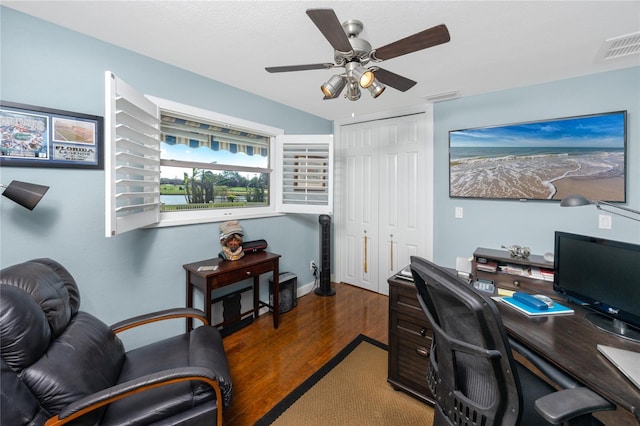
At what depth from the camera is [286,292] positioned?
121 inches

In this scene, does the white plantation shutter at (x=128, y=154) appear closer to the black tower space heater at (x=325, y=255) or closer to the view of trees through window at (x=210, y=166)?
the view of trees through window at (x=210, y=166)

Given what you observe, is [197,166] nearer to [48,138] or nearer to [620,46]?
[48,138]

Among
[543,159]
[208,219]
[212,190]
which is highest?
[543,159]

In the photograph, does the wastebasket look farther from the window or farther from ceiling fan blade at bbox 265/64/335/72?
ceiling fan blade at bbox 265/64/335/72

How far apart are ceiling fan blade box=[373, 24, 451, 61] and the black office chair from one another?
1.09 m

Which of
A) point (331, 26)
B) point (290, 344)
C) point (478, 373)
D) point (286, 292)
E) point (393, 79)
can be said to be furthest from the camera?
point (286, 292)

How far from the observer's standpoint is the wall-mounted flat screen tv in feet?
7.20

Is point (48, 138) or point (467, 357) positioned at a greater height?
point (48, 138)

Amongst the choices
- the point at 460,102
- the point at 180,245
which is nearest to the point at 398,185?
the point at 460,102

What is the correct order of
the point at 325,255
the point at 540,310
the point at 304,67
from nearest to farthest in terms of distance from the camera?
the point at 540,310, the point at 304,67, the point at 325,255

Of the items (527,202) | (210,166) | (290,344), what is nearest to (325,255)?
(290,344)

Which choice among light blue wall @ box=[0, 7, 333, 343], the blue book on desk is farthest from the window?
the blue book on desk

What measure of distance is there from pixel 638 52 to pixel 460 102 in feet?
4.23

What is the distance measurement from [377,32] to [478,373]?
A: 6.68ft
